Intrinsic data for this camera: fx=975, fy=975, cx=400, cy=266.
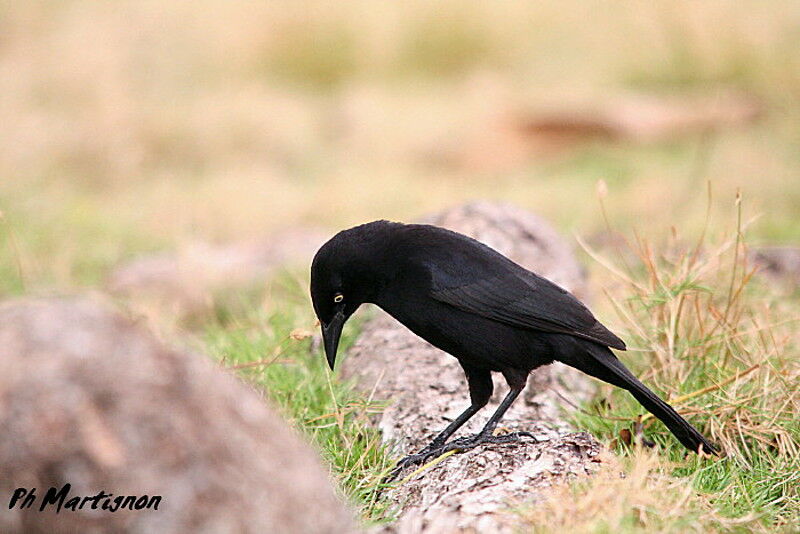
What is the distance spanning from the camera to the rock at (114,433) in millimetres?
1781

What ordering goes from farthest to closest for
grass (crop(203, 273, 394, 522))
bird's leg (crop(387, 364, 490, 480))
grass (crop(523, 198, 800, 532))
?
bird's leg (crop(387, 364, 490, 480)), grass (crop(203, 273, 394, 522)), grass (crop(523, 198, 800, 532))

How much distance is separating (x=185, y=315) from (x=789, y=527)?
3.69 meters

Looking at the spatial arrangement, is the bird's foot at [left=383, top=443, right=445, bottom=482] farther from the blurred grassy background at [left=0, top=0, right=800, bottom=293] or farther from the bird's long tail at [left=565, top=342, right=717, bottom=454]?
the blurred grassy background at [left=0, top=0, right=800, bottom=293]

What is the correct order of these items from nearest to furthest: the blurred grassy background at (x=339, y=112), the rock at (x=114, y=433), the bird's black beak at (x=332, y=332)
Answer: the rock at (x=114, y=433) < the bird's black beak at (x=332, y=332) < the blurred grassy background at (x=339, y=112)

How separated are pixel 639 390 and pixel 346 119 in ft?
Result: 31.5

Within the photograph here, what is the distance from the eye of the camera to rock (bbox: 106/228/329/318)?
5672mm

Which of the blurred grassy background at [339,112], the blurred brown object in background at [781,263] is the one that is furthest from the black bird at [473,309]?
the blurred grassy background at [339,112]

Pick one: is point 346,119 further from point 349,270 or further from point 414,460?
point 414,460

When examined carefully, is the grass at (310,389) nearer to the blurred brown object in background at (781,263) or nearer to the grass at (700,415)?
the grass at (700,415)

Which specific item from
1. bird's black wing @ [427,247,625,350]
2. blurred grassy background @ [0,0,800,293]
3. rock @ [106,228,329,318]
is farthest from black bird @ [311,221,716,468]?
blurred grassy background @ [0,0,800,293]

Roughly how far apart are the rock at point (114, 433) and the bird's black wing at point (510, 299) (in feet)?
4.34

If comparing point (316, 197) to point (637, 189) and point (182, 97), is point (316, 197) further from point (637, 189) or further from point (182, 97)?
point (182, 97)

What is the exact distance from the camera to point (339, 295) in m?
3.25

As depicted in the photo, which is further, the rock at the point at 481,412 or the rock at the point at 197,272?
the rock at the point at 197,272
